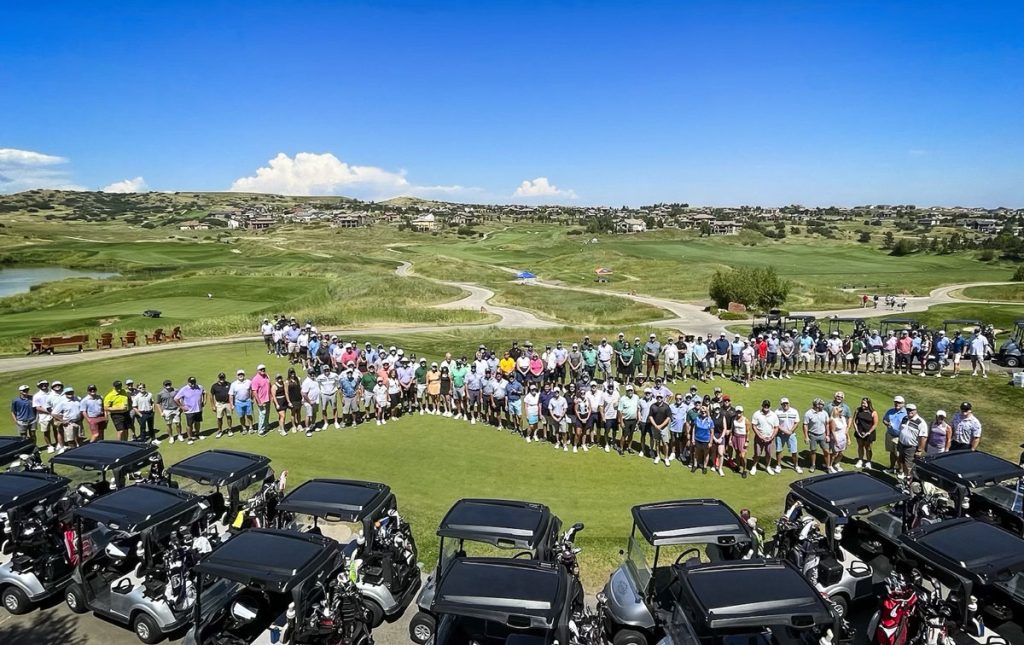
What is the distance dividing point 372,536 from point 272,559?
1.84 m

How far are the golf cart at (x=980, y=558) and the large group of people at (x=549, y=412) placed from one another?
261 inches

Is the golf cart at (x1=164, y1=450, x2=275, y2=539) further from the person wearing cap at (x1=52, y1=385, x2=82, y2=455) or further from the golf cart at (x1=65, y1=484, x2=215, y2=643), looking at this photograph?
the person wearing cap at (x1=52, y1=385, x2=82, y2=455)

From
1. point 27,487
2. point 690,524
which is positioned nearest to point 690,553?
point 690,524

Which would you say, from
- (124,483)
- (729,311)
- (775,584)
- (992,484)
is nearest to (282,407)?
(124,483)

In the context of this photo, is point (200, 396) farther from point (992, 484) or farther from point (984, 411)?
point (984, 411)

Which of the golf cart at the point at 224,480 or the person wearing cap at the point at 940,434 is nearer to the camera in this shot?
the golf cart at the point at 224,480

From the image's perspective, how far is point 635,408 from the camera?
16.3m

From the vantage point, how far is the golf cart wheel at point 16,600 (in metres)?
9.49

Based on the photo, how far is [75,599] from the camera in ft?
30.7

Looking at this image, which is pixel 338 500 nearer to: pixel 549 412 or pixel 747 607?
pixel 747 607

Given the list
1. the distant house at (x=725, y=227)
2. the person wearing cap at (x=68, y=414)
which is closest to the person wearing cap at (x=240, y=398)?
the person wearing cap at (x=68, y=414)

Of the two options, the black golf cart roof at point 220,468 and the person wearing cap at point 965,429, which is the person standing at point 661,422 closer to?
the person wearing cap at point 965,429

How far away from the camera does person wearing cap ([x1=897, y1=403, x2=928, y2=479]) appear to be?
552 inches

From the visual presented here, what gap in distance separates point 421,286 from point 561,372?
4819cm
